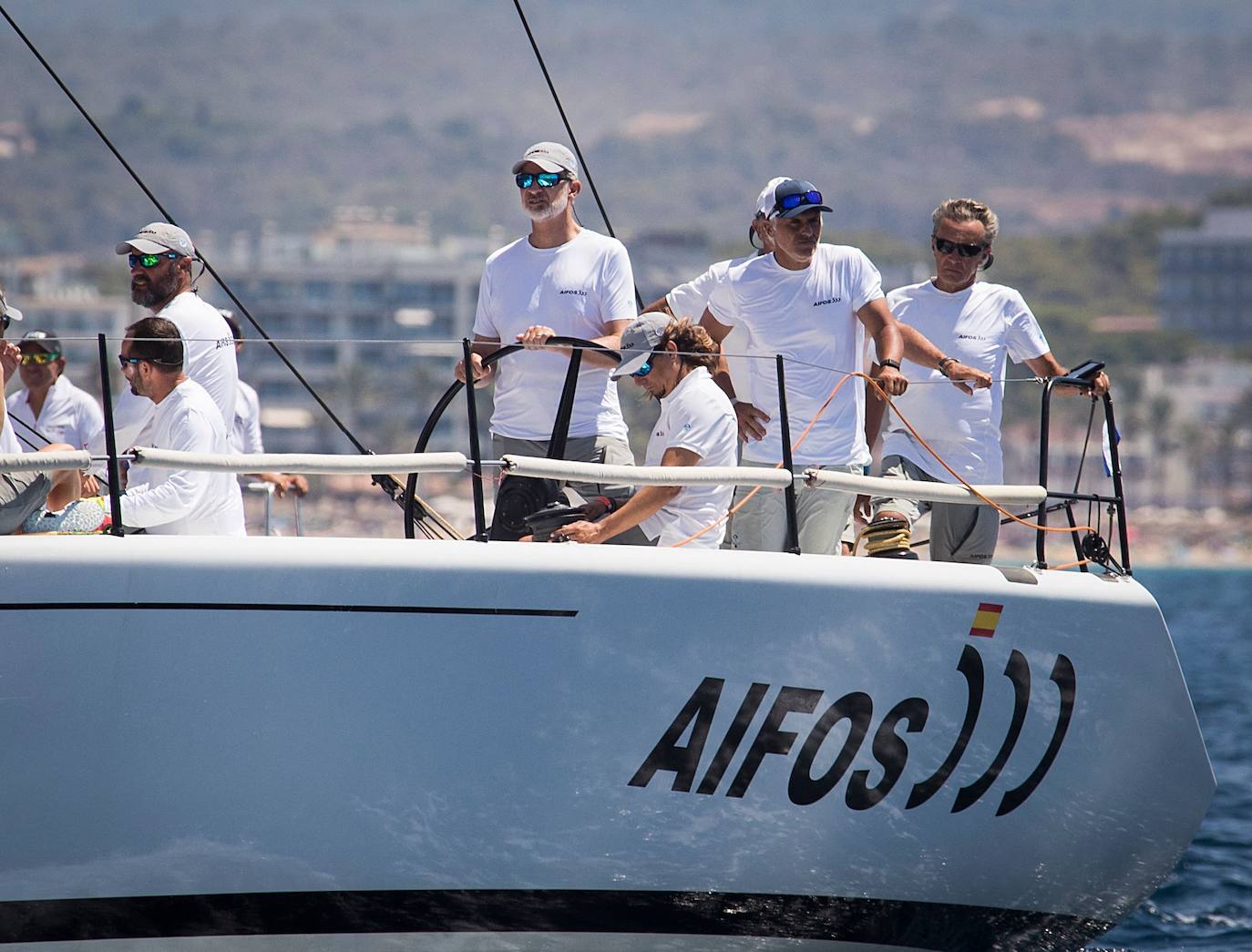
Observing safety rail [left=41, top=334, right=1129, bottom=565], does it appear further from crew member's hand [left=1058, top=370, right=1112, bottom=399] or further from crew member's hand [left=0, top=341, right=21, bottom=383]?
crew member's hand [left=0, top=341, right=21, bottom=383]

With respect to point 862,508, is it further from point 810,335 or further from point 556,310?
point 556,310

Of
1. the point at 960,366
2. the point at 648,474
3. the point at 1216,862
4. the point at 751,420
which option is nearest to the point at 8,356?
the point at 648,474

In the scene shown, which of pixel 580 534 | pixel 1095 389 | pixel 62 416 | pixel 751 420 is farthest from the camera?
pixel 62 416

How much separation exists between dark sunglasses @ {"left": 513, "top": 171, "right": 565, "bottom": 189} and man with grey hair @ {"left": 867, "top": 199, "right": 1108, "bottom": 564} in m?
1.20

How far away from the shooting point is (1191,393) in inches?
5271

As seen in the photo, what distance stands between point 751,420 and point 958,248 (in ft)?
3.15

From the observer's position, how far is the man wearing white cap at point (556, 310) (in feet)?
17.7

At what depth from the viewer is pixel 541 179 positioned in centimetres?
535

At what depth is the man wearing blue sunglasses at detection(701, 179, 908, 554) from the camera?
17.1 ft

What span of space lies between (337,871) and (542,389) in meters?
1.63

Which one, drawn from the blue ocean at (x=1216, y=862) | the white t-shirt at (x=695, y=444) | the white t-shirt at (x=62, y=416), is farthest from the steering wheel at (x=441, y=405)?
the blue ocean at (x=1216, y=862)

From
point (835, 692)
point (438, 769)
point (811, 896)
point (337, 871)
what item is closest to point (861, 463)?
point (835, 692)

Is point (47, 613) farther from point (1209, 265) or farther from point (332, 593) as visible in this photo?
point (1209, 265)

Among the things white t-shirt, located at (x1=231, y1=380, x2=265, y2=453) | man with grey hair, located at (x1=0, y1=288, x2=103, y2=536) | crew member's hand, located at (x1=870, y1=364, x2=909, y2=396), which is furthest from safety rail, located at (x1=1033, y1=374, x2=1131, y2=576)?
white t-shirt, located at (x1=231, y1=380, x2=265, y2=453)
